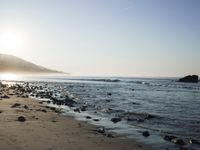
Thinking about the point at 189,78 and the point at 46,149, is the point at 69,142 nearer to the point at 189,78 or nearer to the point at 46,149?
the point at 46,149

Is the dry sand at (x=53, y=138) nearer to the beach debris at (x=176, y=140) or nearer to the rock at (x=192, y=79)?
the beach debris at (x=176, y=140)

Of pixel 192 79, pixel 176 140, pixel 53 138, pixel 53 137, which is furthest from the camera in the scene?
pixel 192 79

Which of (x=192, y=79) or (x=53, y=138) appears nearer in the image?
(x=53, y=138)

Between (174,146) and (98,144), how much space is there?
13.3ft

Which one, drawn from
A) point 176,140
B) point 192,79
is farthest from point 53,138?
point 192,79

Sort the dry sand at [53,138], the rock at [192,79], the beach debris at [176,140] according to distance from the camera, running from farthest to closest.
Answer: the rock at [192,79] → the beach debris at [176,140] → the dry sand at [53,138]

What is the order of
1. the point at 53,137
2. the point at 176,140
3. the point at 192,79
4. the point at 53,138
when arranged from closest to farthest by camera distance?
the point at 53,138, the point at 53,137, the point at 176,140, the point at 192,79

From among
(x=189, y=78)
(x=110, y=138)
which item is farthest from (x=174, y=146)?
(x=189, y=78)

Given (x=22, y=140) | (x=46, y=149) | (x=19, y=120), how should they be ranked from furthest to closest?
(x=19, y=120), (x=22, y=140), (x=46, y=149)

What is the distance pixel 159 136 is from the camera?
62.7 ft

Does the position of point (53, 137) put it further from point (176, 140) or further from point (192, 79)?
point (192, 79)

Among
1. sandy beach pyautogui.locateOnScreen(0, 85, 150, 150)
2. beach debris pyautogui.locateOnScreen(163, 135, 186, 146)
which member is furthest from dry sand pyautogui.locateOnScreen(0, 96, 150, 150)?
beach debris pyautogui.locateOnScreen(163, 135, 186, 146)

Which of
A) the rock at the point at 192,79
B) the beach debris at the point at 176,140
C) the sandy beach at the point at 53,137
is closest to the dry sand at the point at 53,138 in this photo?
the sandy beach at the point at 53,137

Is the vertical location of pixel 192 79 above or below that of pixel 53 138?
above
